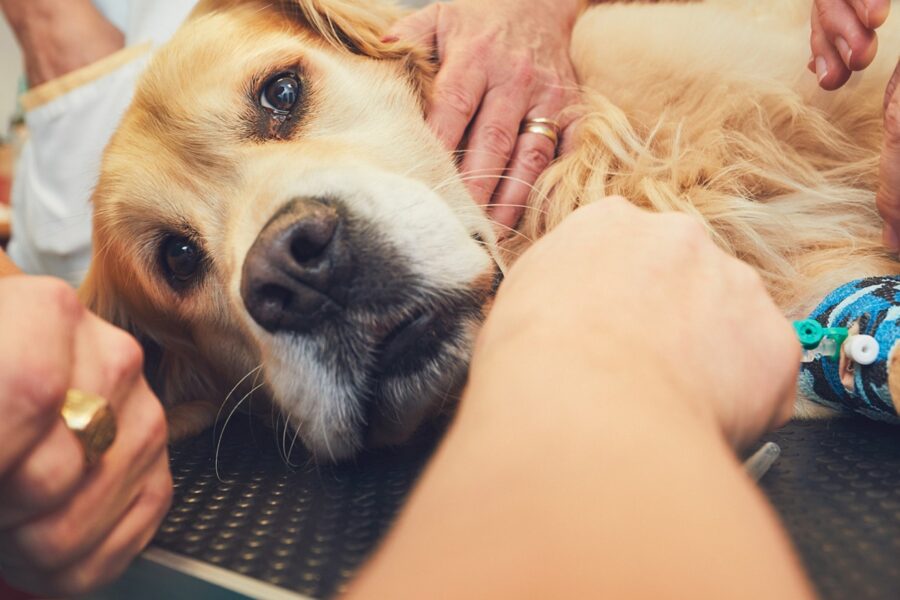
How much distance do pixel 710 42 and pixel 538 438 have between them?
107 centimetres

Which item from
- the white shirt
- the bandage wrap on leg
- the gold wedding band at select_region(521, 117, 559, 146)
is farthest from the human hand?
the white shirt

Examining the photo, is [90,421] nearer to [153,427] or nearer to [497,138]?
[153,427]

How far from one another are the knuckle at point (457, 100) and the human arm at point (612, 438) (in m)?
0.69

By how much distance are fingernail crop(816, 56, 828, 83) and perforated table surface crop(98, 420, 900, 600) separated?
1.67 feet

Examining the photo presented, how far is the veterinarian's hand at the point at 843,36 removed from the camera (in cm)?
96

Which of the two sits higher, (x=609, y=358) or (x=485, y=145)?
(x=609, y=358)

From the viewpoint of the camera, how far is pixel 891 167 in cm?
94

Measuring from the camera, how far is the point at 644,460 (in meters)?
0.41

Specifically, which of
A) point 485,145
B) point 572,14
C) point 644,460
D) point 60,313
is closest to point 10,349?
point 60,313

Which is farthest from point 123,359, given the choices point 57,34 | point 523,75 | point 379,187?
point 57,34

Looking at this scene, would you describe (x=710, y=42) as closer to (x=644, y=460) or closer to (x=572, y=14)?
(x=572, y=14)

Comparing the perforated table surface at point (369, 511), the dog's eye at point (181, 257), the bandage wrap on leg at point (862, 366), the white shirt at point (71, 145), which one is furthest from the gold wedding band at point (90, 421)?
the white shirt at point (71, 145)

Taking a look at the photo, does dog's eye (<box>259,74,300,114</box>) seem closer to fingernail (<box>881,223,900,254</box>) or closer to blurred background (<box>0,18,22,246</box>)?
fingernail (<box>881,223,900,254</box>)

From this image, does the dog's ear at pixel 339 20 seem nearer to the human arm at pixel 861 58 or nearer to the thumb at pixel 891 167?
the human arm at pixel 861 58
